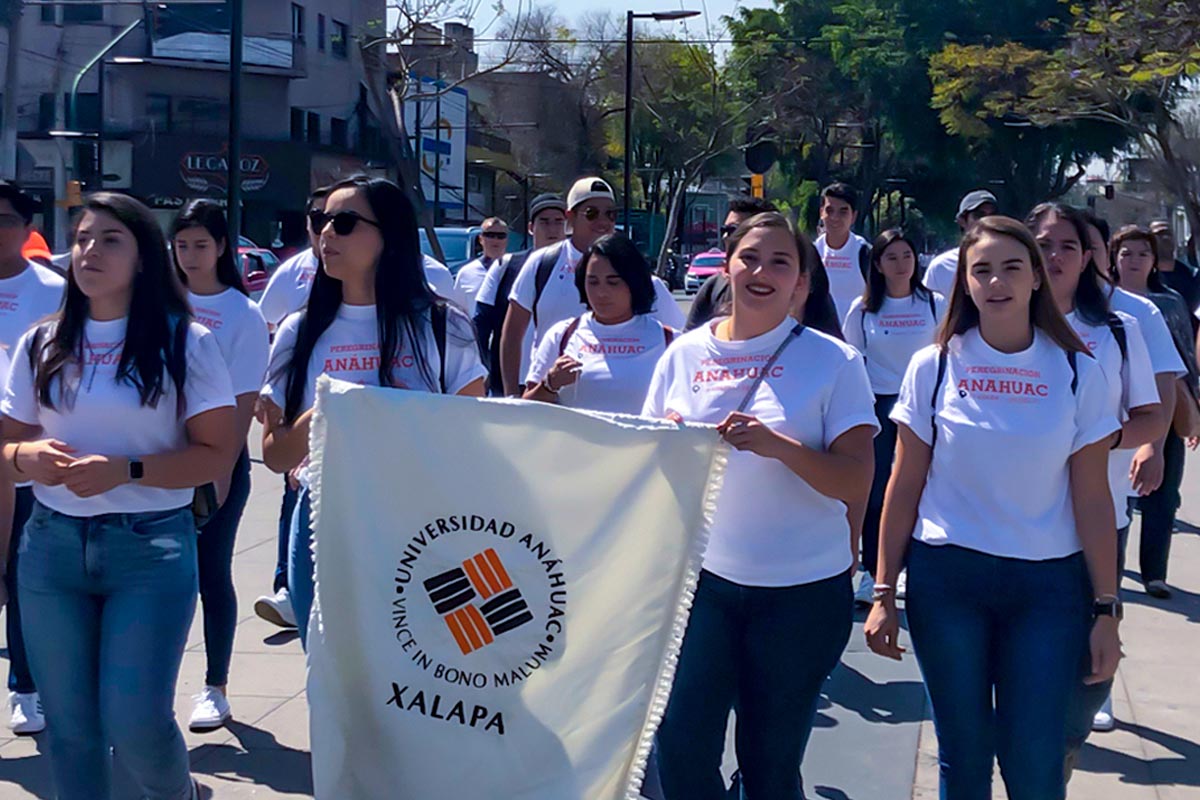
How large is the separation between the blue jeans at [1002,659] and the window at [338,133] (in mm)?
49831

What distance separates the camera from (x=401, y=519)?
11.2 ft

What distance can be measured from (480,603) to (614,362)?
1.93 m

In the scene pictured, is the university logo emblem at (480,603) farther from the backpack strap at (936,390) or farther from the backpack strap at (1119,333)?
the backpack strap at (1119,333)

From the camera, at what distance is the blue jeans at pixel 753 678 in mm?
3598

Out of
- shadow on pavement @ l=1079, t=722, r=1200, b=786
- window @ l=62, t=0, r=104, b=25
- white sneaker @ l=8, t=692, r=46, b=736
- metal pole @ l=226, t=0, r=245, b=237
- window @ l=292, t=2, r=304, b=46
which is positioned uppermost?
window @ l=292, t=2, r=304, b=46

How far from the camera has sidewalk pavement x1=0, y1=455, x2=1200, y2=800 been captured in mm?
4977

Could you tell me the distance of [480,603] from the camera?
3.33 metres

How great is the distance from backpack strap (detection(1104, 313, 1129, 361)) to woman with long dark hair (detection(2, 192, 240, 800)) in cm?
252

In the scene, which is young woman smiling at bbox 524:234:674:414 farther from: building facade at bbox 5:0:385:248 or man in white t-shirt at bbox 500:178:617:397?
building facade at bbox 5:0:385:248

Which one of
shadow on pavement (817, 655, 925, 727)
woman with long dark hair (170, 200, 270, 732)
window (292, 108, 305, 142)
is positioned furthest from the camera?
window (292, 108, 305, 142)

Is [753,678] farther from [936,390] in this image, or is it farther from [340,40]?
[340,40]

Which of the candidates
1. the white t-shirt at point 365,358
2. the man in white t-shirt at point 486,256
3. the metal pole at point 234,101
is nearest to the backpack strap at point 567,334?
the white t-shirt at point 365,358

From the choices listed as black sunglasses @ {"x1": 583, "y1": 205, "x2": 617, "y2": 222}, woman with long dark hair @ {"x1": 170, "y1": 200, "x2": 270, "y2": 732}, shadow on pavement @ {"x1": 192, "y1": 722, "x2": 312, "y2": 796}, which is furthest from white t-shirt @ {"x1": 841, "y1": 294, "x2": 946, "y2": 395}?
shadow on pavement @ {"x1": 192, "y1": 722, "x2": 312, "y2": 796}

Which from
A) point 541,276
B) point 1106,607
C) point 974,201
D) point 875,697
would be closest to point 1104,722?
point 875,697
